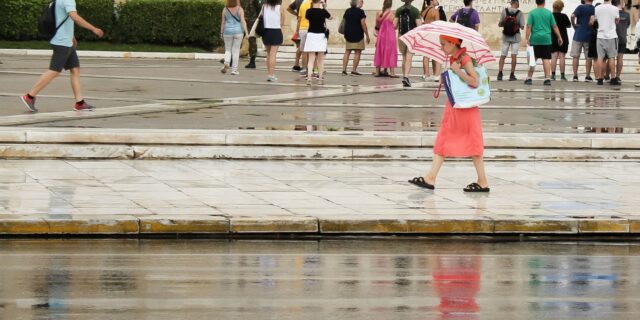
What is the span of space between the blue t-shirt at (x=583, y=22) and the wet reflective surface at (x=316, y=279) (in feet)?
58.9

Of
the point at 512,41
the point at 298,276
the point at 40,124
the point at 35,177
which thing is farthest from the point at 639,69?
the point at 298,276

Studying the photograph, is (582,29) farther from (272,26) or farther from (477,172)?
(477,172)

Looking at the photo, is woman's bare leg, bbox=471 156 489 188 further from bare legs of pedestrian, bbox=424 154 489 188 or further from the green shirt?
the green shirt

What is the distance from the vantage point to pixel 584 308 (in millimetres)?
7855

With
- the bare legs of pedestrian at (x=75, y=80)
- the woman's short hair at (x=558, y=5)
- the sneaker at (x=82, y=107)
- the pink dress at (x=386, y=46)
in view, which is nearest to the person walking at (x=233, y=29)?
the pink dress at (x=386, y=46)

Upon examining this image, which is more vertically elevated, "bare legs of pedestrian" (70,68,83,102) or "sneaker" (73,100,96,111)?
"bare legs of pedestrian" (70,68,83,102)

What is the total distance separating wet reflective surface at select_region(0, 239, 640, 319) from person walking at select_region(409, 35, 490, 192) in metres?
2.21

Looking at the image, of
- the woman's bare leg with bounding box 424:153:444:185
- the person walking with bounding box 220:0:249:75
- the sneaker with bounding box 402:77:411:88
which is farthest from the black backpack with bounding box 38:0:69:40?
the sneaker with bounding box 402:77:411:88

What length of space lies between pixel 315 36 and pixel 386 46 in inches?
154

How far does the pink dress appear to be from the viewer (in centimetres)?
2873

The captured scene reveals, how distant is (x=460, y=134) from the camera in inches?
509

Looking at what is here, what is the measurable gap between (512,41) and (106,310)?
21.7 meters

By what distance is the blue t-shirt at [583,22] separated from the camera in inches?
1104

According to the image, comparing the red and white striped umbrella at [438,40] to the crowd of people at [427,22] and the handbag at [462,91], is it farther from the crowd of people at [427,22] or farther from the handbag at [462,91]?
the crowd of people at [427,22]
